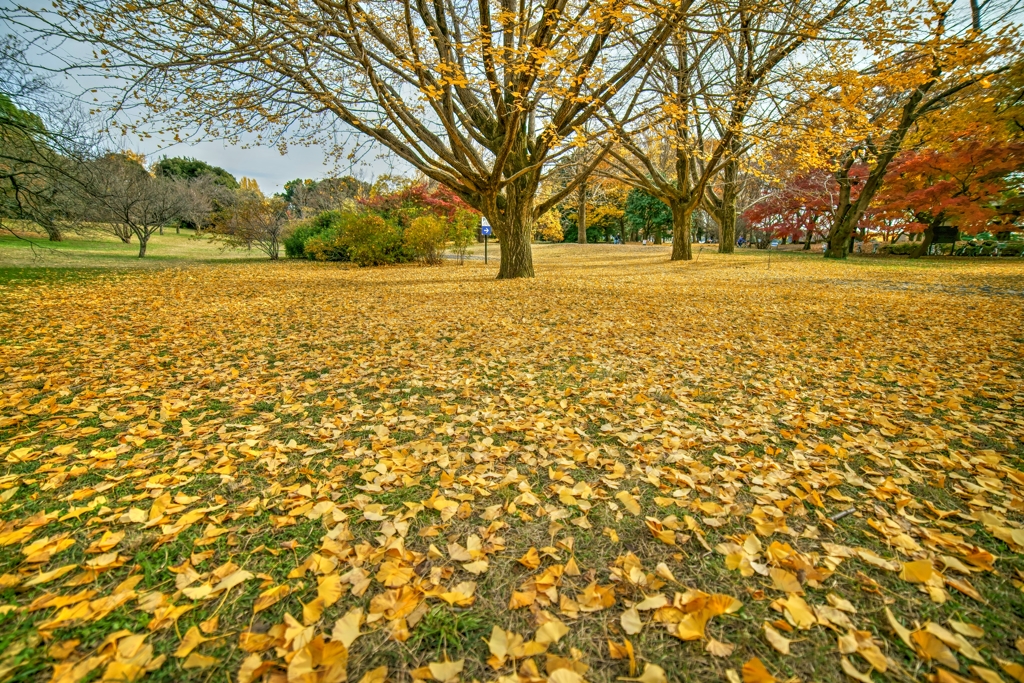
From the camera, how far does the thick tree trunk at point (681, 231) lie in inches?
628

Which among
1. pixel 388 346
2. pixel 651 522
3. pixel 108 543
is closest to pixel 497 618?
pixel 651 522

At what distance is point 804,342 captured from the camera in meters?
5.38

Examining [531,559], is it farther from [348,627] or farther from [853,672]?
[853,672]

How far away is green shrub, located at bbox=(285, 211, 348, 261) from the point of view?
748 inches

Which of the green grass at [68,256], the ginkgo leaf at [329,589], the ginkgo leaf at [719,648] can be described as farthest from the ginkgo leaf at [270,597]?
the green grass at [68,256]

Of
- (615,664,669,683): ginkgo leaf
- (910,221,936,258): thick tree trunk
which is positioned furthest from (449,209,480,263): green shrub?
(910,221,936,258): thick tree trunk

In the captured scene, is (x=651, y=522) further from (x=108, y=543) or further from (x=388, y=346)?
(x=388, y=346)

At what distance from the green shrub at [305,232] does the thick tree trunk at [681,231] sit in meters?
15.0

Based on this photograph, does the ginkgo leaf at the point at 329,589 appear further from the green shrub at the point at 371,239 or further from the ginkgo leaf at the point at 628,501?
the green shrub at the point at 371,239

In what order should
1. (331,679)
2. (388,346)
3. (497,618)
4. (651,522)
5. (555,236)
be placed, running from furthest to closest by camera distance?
1. (555,236)
2. (388,346)
3. (651,522)
4. (497,618)
5. (331,679)

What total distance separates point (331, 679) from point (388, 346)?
168 inches

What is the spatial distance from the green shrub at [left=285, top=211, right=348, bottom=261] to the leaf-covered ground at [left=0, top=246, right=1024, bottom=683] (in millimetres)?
15046

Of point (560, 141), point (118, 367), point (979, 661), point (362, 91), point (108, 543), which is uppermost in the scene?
point (362, 91)

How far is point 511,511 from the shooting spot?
7.28 ft
